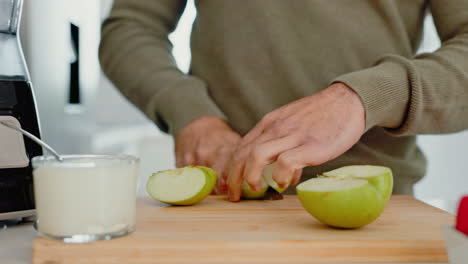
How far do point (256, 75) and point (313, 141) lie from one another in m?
0.39

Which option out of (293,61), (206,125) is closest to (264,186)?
(206,125)

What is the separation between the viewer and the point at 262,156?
0.85 metres

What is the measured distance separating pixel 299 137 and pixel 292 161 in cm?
6

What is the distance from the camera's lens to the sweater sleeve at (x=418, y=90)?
3.13 feet

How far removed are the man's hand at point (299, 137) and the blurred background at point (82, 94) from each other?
666 millimetres

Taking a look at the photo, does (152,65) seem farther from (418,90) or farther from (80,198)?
(80,198)

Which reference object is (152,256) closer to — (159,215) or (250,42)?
(159,215)

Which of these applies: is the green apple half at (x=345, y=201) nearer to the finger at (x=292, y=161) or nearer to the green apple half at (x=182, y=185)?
the finger at (x=292, y=161)

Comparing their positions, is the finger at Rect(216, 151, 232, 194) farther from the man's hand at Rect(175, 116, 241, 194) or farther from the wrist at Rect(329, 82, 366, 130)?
the wrist at Rect(329, 82, 366, 130)

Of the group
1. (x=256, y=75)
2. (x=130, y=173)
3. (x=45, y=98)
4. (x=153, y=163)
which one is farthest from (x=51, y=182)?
(x=153, y=163)

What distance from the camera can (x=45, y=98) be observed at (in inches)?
58.2

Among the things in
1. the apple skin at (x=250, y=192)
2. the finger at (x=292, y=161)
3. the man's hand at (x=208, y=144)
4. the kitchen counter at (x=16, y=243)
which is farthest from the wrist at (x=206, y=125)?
the kitchen counter at (x=16, y=243)

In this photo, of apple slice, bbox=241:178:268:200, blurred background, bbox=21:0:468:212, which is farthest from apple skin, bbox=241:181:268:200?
blurred background, bbox=21:0:468:212

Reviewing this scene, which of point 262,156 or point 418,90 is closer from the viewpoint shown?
point 262,156
